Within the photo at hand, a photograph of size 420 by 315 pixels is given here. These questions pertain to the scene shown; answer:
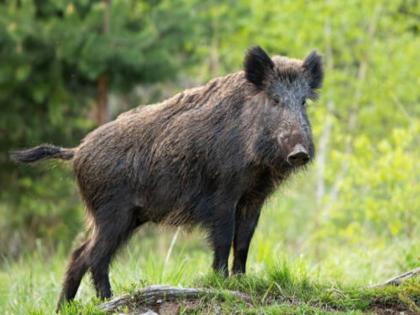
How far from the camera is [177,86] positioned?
1598 cm

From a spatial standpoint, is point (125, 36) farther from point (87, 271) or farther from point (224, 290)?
point (224, 290)

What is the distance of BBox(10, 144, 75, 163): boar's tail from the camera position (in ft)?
21.2

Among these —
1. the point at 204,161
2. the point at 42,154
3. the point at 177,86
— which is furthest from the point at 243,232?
the point at 177,86

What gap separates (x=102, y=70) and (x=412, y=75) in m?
6.01

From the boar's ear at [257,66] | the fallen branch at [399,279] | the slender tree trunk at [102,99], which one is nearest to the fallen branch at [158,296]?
the fallen branch at [399,279]

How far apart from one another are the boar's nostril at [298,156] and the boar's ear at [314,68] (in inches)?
32.9

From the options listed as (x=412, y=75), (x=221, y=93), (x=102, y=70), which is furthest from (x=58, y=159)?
(x=412, y=75)

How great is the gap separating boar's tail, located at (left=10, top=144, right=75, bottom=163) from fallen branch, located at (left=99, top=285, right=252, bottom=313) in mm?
1765

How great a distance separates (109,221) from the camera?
20.1ft

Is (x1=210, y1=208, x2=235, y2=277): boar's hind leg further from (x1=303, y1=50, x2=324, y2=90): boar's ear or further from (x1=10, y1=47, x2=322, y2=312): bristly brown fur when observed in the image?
(x1=303, y1=50, x2=324, y2=90): boar's ear

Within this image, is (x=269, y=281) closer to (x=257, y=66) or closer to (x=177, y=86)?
(x=257, y=66)

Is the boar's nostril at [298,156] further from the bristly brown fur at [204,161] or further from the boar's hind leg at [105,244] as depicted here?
the boar's hind leg at [105,244]

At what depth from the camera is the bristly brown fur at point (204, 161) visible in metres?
5.86

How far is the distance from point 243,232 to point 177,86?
1012 cm
